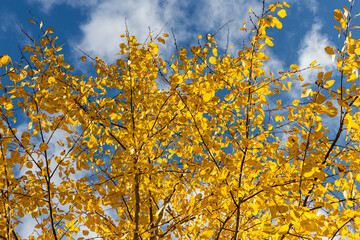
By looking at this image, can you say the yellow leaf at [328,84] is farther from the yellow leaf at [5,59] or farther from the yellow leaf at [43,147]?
the yellow leaf at [5,59]

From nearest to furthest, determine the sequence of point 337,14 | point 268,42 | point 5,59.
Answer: point 337,14 → point 5,59 → point 268,42

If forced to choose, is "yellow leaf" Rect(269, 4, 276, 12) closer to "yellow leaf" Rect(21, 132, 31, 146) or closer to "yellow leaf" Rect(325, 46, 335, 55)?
"yellow leaf" Rect(325, 46, 335, 55)

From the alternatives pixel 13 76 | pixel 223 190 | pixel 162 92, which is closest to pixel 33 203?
pixel 13 76

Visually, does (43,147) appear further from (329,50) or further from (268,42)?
(329,50)

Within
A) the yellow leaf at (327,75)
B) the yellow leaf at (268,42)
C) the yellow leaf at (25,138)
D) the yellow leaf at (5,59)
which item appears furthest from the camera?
the yellow leaf at (268,42)

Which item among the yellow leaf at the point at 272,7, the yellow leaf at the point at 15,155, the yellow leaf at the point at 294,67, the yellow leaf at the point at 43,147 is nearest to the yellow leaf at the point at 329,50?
the yellow leaf at the point at 294,67

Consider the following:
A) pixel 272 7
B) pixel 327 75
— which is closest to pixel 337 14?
pixel 327 75

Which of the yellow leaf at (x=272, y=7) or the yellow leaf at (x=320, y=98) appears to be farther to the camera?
the yellow leaf at (x=272, y=7)

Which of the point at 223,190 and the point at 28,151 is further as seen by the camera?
the point at 223,190

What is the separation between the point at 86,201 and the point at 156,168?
3.04 feet

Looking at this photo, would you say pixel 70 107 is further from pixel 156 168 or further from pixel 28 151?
pixel 156 168

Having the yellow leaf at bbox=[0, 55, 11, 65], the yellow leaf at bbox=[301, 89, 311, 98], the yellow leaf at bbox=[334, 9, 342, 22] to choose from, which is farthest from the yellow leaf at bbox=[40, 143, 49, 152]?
the yellow leaf at bbox=[334, 9, 342, 22]

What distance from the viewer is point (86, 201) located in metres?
3.44

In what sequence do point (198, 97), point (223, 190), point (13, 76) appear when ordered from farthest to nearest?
point (223, 190)
point (198, 97)
point (13, 76)
